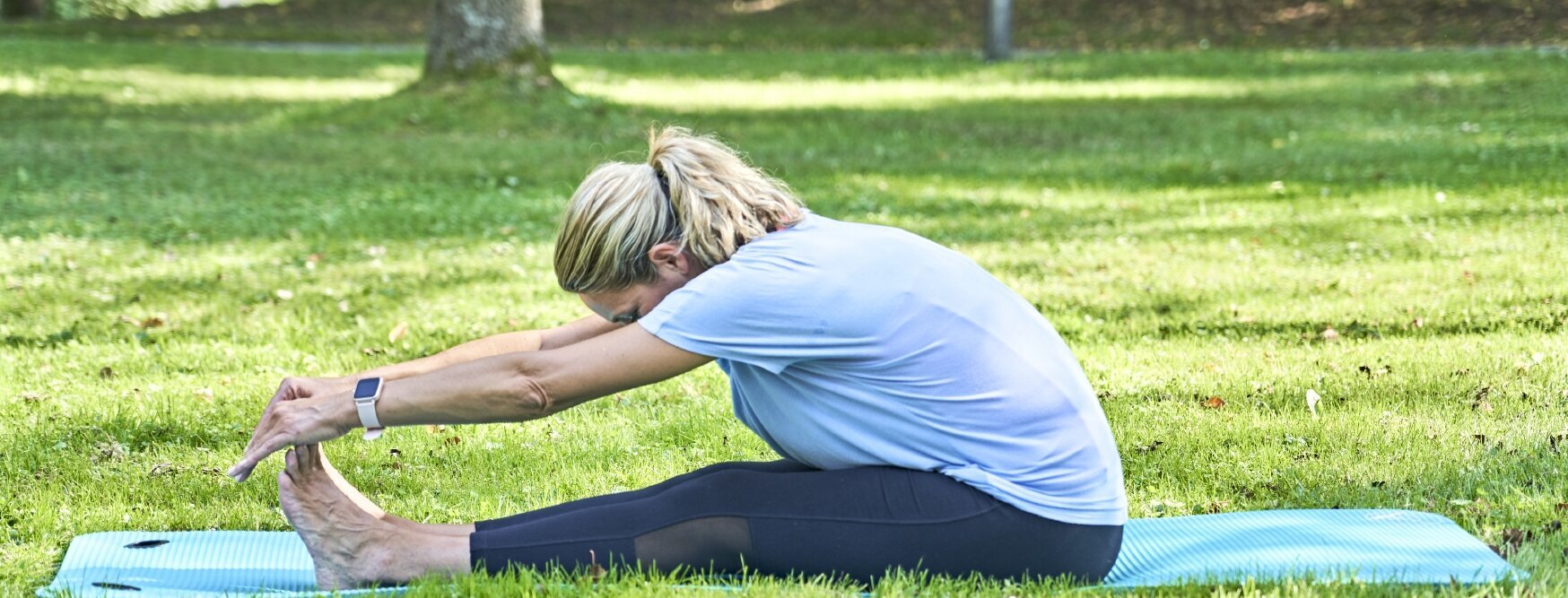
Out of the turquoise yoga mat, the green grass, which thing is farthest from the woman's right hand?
the green grass

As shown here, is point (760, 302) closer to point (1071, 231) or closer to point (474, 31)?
point (1071, 231)

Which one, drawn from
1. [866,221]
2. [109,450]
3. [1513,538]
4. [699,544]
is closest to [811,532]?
[699,544]

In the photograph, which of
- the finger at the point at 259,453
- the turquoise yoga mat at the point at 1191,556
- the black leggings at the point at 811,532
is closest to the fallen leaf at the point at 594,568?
the black leggings at the point at 811,532

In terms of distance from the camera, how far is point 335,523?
3473 mm

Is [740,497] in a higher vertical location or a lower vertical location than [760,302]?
lower

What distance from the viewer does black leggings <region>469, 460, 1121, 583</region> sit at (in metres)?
3.22

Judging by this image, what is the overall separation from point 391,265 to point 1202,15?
19867 millimetres

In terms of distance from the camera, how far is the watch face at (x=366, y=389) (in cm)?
313

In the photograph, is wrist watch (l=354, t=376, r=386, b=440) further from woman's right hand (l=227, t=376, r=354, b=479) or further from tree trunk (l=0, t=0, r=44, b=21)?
tree trunk (l=0, t=0, r=44, b=21)

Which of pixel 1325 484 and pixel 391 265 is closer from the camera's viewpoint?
pixel 1325 484

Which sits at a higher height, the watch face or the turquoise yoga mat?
the watch face

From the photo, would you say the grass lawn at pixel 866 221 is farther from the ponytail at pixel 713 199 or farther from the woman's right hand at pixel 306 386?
the ponytail at pixel 713 199

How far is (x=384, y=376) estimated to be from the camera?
11.5 ft

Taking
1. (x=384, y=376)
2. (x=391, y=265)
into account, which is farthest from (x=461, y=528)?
(x=391, y=265)
